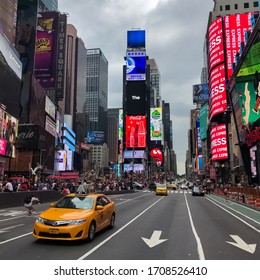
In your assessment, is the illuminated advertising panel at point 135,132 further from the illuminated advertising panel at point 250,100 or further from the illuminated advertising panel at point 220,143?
the illuminated advertising panel at point 250,100

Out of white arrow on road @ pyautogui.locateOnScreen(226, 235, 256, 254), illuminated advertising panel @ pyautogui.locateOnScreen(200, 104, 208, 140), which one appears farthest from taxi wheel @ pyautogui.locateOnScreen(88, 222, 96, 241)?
illuminated advertising panel @ pyautogui.locateOnScreen(200, 104, 208, 140)

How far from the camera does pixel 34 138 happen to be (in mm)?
75188

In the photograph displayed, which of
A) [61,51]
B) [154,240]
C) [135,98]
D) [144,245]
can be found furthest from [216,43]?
[135,98]

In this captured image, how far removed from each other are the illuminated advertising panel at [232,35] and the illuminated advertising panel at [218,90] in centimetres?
234

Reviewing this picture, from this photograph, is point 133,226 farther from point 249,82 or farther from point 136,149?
point 136,149

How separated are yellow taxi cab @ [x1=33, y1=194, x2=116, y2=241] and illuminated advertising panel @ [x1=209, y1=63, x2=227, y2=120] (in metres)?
79.7

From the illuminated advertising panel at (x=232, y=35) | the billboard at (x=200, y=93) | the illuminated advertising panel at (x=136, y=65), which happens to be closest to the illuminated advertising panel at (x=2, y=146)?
the illuminated advertising panel at (x=232, y=35)

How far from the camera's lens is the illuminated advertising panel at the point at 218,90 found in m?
85.2

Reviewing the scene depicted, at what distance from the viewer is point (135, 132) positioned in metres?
151

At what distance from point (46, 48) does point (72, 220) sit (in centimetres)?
8530

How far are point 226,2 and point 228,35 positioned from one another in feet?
100

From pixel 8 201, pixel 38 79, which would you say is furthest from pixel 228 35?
pixel 8 201

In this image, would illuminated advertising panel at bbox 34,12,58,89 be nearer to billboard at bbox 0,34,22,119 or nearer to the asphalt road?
billboard at bbox 0,34,22,119

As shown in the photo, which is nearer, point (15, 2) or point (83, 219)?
point (83, 219)
